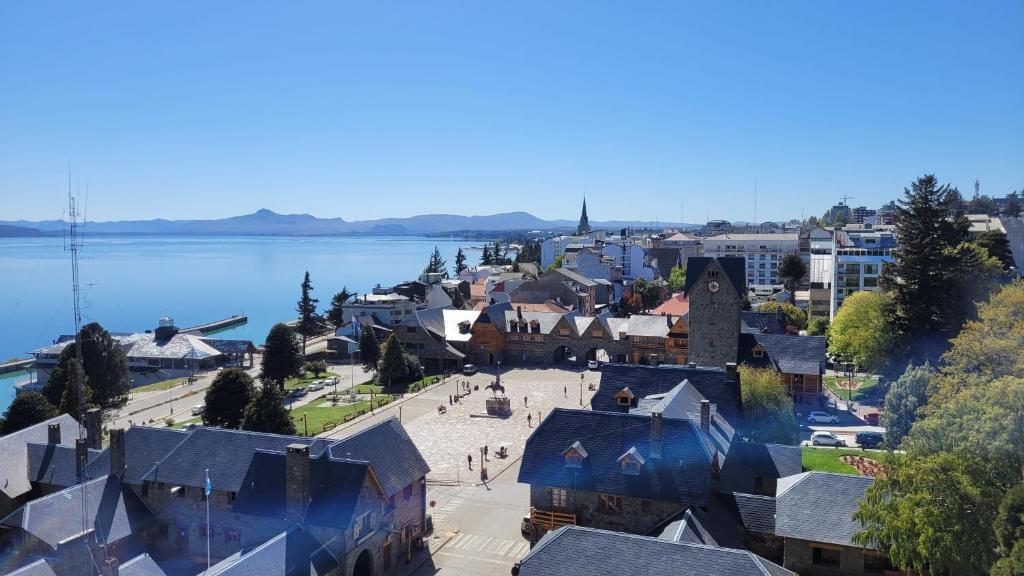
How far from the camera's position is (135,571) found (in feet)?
73.1

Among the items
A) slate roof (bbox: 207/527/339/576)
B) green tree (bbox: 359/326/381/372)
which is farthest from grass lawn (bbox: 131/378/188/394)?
slate roof (bbox: 207/527/339/576)

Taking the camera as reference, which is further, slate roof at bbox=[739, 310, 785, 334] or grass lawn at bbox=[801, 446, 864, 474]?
slate roof at bbox=[739, 310, 785, 334]

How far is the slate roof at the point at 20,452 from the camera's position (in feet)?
103

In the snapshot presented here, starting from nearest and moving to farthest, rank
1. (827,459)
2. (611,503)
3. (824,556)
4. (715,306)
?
1. (824,556)
2. (611,503)
3. (827,459)
4. (715,306)

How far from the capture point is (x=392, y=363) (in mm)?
66812

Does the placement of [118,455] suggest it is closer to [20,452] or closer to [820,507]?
[20,452]

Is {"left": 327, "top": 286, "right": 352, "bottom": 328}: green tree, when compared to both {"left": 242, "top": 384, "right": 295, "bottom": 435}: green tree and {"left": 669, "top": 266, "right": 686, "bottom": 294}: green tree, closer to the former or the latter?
{"left": 669, "top": 266, "right": 686, "bottom": 294}: green tree

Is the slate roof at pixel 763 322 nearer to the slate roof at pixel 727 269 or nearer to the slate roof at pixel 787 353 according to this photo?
the slate roof at pixel 787 353

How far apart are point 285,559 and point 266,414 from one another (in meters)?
19.4

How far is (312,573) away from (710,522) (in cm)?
1396

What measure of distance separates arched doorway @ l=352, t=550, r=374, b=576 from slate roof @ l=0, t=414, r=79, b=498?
16252mm

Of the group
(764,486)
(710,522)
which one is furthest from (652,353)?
(710,522)

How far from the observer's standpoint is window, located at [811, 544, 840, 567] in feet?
84.6

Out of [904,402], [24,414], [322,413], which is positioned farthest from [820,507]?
[24,414]
